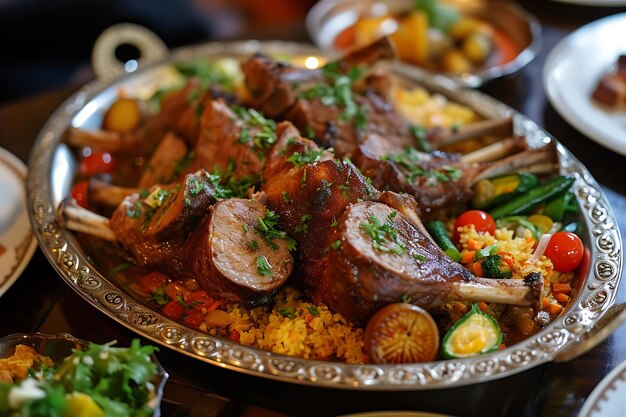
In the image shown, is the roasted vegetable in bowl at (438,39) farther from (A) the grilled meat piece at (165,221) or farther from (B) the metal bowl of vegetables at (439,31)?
(A) the grilled meat piece at (165,221)

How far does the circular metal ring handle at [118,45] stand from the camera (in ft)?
19.1

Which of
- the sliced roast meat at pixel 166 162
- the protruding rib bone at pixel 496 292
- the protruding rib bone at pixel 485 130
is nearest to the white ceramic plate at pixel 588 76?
the protruding rib bone at pixel 485 130

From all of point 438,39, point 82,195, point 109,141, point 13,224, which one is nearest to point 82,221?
point 82,195

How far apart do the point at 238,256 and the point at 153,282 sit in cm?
76

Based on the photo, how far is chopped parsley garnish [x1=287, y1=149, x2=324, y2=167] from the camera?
341 centimetres

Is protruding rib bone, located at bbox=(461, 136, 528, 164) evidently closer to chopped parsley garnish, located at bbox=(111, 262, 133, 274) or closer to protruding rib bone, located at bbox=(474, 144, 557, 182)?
protruding rib bone, located at bbox=(474, 144, 557, 182)

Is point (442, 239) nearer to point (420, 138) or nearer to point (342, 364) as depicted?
point (420, 138)

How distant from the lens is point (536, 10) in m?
6.69

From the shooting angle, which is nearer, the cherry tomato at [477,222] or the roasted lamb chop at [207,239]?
the roasted lamb chop at [207,239]

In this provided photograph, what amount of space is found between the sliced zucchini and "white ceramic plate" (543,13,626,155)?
220cm

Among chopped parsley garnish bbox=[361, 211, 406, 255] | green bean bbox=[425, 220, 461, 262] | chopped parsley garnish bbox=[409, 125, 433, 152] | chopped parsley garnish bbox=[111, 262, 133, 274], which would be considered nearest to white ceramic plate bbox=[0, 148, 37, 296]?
chopped parsley garnish bbox=[111, 262, 133, 274]

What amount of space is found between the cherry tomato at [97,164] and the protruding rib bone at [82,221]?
874mm

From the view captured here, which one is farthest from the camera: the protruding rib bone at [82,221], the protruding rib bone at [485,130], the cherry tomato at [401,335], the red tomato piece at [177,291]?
the protruding rib bone at [485,130]

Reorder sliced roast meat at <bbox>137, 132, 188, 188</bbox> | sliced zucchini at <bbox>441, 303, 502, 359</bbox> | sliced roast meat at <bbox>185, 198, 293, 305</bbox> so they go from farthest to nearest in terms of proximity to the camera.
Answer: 1. sliced roast meat at <bbox>137, 132, 188, 188</bbox>
2. sliced roast meat at <bbox>185, 198, 293, 305</bbox>
3. sliced zucchini at <bbox>441, 303, 502, 359</bbox>
